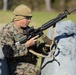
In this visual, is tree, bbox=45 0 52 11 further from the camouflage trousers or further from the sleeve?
the sleeve

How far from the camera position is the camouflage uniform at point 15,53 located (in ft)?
21.2

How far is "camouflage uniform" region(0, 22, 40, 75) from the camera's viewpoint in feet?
21.2

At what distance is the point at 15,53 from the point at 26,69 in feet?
1.36

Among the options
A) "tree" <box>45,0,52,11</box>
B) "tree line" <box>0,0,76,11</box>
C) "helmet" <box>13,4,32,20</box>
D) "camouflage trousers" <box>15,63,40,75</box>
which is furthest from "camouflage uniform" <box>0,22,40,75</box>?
"tree line" <box>0,0,76,11</box>

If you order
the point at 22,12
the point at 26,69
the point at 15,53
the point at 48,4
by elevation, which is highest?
the point at 48,4

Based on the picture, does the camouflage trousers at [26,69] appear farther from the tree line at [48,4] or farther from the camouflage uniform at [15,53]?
the tree line at [48,4]

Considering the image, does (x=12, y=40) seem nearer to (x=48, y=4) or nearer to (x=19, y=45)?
(x=19, y=45)

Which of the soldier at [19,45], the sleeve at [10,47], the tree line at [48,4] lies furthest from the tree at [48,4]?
the sleeve at [10,47]

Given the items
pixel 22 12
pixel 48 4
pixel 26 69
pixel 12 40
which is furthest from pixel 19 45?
pixel 48 4

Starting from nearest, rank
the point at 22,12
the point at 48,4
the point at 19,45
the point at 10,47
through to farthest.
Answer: the point at 10,47 → the point at 19,45 → the point at 22,12 → the point at 48,4

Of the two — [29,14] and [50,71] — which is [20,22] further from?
[50,71]

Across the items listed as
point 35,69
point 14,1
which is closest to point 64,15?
point 35,69

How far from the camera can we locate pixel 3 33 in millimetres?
6625

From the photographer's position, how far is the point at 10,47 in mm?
6418
